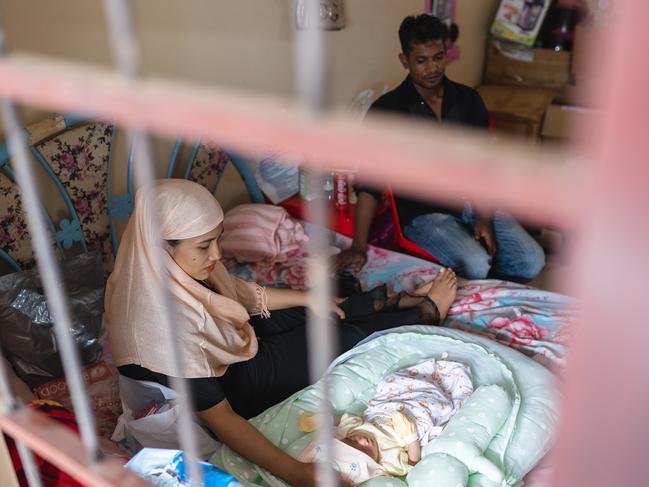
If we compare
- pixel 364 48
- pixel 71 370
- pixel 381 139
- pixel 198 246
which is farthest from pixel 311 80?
pixel 364 48

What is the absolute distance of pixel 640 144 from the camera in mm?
321

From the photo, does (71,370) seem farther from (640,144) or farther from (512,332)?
(512,332)

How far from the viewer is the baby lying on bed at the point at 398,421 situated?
1401 mm

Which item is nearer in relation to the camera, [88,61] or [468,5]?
[88,61]

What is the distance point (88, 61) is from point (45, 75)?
5.02 ft

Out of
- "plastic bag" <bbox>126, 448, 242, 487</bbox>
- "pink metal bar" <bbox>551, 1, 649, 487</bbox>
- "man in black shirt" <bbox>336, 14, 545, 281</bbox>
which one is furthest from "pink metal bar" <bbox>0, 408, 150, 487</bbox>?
"man in black shirt" <bbox>336, 14, 545, 281</bbox>

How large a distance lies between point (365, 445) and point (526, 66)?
3394 millimetres

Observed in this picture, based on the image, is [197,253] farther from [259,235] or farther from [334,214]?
[334,214]

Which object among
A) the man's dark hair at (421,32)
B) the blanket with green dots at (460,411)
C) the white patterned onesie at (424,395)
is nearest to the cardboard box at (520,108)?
the man's dark hair at (421,32)

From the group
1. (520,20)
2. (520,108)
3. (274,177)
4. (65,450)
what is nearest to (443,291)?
(274,177)

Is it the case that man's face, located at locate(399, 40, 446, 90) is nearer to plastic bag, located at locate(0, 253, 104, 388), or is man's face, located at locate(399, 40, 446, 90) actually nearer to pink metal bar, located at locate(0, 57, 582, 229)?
plastic bag, located at locate(0, 253, 104, 388)

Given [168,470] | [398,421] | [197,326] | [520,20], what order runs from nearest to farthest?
[168,470] → [398,421] → [197,326] → [520,20]

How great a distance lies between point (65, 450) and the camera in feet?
2.47

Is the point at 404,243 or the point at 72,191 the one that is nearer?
the point at 72,191
